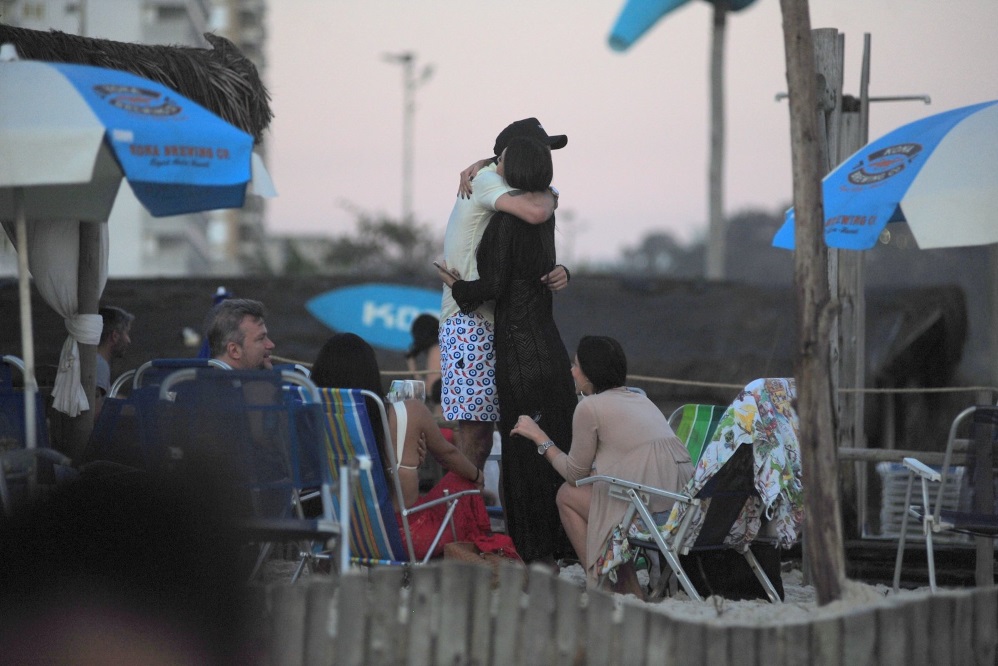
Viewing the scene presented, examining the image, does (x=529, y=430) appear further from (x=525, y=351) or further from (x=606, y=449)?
(x=525, y=351)

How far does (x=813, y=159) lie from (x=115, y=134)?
2.10m

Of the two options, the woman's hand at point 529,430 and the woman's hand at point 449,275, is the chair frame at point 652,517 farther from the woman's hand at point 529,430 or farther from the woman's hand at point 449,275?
the woman's hand at point 449,275

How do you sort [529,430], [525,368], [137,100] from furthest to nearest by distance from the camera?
[525,368] < [529,430] < [137,100]

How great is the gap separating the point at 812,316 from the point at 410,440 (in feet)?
5.80

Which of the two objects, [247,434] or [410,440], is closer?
[247,434]

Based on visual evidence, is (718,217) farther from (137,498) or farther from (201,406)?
(137,498)

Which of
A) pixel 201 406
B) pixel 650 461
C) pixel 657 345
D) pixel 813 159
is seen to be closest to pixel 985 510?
pixel 650 461

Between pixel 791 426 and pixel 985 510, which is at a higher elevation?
pixel 791 426

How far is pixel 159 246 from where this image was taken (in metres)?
42.9

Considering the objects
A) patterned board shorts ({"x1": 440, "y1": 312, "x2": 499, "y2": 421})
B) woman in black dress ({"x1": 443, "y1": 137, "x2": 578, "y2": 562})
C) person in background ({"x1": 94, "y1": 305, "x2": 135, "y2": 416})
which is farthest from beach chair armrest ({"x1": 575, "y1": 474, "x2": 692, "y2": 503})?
person in background ({"x1": 94, "y1": 305, "x2": 135, "y2": 416})

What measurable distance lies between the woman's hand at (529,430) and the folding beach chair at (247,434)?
0.92 meters

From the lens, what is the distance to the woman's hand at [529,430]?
15.3ft

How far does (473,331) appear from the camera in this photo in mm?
5137

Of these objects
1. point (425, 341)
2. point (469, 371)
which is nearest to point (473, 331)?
point (469, 371)
